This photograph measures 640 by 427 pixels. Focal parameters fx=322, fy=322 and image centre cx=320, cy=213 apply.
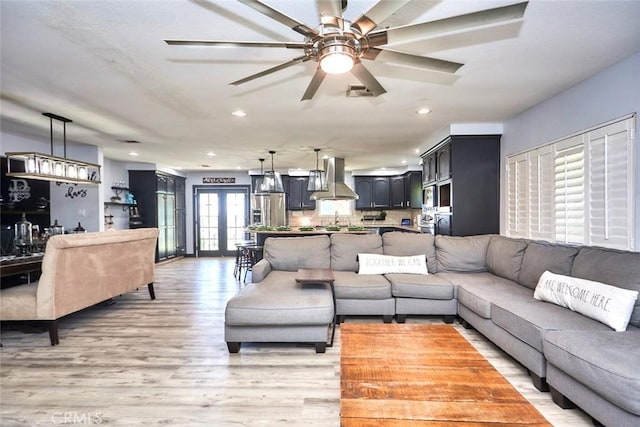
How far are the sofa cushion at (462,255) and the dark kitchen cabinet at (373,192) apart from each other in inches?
203

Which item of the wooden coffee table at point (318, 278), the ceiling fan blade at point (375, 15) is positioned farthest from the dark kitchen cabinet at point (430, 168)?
the ceiling fan blade at point (375, 15)

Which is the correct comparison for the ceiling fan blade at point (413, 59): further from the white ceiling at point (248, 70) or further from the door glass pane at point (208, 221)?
the door glass pane at point (208, 221)

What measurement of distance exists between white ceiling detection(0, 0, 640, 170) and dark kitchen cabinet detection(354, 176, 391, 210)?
3.90m

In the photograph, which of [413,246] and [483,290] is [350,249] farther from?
[483,290]

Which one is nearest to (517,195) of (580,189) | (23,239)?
(580,189)

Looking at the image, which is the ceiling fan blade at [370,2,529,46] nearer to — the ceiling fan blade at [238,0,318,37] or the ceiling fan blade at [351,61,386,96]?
the ceiling fan blade at [351,61,386,96]

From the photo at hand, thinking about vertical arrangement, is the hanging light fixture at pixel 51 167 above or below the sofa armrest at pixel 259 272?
above

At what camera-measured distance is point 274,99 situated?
3.62 metres

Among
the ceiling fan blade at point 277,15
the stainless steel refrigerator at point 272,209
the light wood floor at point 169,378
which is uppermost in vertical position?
the ceiling fan blade at point 277,15

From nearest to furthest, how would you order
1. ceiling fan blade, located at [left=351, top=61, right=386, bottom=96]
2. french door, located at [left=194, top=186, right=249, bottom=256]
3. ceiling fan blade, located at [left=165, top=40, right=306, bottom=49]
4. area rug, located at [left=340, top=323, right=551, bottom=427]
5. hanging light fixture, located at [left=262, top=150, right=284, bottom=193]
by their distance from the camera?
area rug, located at [left=340, top=323, right=551, bottom=427] < ceiling fan blade, located at [left=165, top=40, right=306, bottom=49] < ceiling fan blade, located at [left=351, top=61, right=386, bottom=96] < hanging light fixture, located at [left=262, top=150, right=284, bottom=193] < french door, located at [left=194, top=186, right=249, bottom=256]

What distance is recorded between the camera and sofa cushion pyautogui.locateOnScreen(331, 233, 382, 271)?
413 cm

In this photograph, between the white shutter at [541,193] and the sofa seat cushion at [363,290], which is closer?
the sofa seat cushion at [363,290]

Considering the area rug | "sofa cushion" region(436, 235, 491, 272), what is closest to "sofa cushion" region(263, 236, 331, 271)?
"sofa cushion" region(436, 235, 491, 272)

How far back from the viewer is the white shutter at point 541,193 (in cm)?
378
